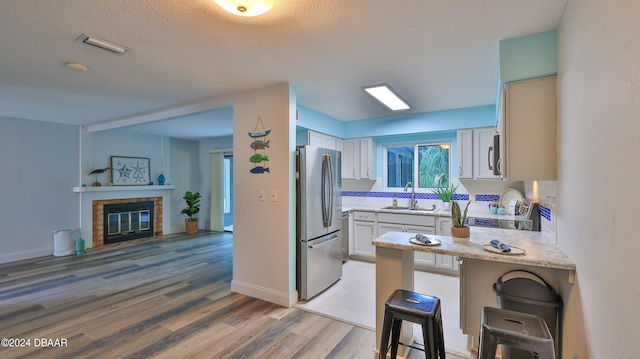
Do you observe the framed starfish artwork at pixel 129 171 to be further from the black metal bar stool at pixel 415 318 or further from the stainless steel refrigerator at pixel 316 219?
the black metal bar stool at pixel 415 318

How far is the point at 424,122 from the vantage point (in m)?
4.43

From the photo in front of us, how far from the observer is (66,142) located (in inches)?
209

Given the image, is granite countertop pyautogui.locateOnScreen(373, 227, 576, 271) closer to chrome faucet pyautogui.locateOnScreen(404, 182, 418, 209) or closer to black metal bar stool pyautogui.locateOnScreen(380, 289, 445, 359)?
black metal bar stool pyautogui.locateOnScreen(380, 289, 445, 359)

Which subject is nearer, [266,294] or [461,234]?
[461,234]

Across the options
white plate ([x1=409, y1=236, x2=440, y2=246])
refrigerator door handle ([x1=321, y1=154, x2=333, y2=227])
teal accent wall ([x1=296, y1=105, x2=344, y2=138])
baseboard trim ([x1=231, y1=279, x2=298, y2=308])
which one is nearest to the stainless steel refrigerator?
refrigerator door handle ([x1=321, y1=154, x2=333, y2=227])

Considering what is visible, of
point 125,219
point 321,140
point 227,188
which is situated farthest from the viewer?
point 227,188

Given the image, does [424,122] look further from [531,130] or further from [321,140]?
[531,130]

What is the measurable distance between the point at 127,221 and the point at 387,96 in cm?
592

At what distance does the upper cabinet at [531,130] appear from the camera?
193 cm

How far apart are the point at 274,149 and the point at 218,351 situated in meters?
1.93

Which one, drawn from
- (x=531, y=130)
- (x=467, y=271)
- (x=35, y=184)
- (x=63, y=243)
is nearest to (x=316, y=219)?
(x=467, y=271)

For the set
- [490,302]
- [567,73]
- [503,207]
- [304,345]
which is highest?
[567,73]

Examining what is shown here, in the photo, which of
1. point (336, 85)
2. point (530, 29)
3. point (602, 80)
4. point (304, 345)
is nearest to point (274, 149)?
point (336, 85)

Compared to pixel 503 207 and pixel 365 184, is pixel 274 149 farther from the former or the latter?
pixel 503 207
